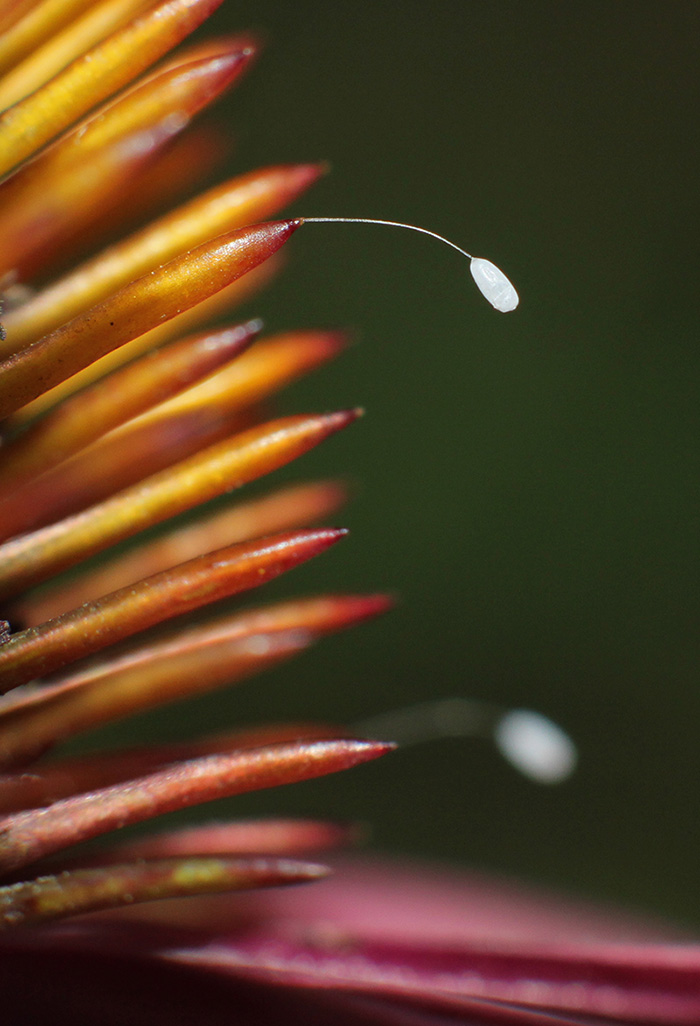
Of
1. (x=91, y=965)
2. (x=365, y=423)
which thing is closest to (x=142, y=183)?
(x=91, y=965)

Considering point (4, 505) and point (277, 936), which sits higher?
point (4, 505)

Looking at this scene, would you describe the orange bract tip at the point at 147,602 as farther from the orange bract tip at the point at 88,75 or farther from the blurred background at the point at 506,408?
the blurred background at the point at 506,408

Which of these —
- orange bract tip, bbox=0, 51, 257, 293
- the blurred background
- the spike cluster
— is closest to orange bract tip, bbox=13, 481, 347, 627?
the spike cluster

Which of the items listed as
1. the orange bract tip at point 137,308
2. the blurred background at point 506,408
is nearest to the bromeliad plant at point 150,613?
the orange bract tip at point 137,308

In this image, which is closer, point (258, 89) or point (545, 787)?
point (545, 787)

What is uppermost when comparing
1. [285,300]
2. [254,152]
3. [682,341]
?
[254,152]

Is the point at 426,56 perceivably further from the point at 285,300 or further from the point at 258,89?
the point at 285,300
